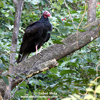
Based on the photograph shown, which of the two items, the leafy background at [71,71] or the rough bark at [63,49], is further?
the rough bark at [63,49]

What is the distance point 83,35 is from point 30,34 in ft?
4.20

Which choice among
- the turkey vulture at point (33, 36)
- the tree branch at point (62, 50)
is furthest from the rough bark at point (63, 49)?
the turkey vulture at point (33, 36)

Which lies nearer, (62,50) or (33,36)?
(62,50)

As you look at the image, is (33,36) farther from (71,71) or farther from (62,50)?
(71,71)

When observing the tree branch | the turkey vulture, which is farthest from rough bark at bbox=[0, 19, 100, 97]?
the turkey vulture

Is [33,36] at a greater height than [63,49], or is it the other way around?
→ [33,36]

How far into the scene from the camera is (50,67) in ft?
6.03

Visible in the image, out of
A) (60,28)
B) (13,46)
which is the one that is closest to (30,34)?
(13,46)

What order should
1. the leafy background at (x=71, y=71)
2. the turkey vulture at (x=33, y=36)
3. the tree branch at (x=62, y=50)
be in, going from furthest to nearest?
1. the turkey vulture at (x=33, y=36)
2. the tree branch at (x=62, y=50)
3. the leafy background at (x=71, y=71)

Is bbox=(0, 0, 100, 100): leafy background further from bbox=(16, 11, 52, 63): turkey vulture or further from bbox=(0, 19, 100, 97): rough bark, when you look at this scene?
bbox=(16, 11, 52, 63): turkey vulture

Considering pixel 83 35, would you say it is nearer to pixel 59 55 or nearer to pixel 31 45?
pixel 59 55

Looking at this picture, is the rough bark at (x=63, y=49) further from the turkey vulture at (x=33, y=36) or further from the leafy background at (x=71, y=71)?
the turkey vulture at (x=33, y=36)

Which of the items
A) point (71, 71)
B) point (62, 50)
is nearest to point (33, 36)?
point (62, 50)

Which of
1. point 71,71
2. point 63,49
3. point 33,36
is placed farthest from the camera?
point 33,36
